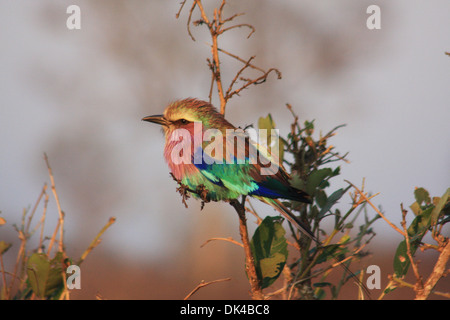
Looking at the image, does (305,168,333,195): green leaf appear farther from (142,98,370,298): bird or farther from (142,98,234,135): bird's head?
(142,98,234,135): bird's head

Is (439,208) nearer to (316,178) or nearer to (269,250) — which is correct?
(316,178)

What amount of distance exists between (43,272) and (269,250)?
3.15 feet

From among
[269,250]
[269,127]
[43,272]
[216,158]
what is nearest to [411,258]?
[269,250]

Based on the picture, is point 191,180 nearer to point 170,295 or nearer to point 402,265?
point 402,265

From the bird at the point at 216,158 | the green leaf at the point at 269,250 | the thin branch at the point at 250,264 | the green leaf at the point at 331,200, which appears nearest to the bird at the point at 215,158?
the bird at the point at 216,158

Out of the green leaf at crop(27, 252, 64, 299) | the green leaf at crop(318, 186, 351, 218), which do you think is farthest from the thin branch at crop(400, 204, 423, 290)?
the green leaf at crop(27, 252, 64, 299)

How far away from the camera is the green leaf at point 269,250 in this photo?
217 centimetres

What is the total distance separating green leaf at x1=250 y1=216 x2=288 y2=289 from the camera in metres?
2.17

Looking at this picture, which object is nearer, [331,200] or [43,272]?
[43,272]

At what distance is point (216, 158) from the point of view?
2.86m

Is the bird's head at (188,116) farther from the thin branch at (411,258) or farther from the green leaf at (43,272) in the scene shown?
the thin branch at (411,258)

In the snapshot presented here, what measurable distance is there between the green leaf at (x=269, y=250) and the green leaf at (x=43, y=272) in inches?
32.7
